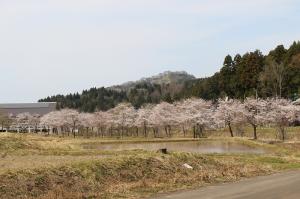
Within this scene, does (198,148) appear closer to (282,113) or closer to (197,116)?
(282,113)

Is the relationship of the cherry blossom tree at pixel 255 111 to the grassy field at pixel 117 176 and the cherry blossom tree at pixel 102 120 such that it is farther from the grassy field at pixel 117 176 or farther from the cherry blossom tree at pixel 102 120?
the grassy field at pixel 117 176

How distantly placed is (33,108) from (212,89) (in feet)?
261

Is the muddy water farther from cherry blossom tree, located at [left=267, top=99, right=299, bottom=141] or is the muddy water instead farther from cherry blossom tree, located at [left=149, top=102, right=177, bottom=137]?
cherry blossom tree, located at [left=149, top=102, right=177, bottom=137]

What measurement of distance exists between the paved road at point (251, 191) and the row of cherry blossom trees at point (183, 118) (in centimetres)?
4216

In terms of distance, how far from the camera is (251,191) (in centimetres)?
1486

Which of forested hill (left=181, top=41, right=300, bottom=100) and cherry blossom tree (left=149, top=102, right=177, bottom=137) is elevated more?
forested hill (left=181, top=41, right=300, bottom=100)

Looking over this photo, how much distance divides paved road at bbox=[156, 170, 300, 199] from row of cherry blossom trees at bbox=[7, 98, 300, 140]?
42.2 metres

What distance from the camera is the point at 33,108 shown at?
163 metres

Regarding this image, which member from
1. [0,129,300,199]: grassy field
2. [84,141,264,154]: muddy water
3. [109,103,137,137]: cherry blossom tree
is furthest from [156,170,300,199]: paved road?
[109,103,137,137]: cherry blossom tree

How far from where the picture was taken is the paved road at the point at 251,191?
13.7 metres

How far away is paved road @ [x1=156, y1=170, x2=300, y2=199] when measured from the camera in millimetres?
13742

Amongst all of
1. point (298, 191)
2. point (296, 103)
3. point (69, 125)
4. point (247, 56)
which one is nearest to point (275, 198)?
point (298, 191)

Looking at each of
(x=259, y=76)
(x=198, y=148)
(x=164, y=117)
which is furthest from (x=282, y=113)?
(x=164, y=117)

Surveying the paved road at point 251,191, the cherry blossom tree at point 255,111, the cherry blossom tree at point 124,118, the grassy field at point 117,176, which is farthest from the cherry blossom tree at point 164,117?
the paved road at point 251,191
